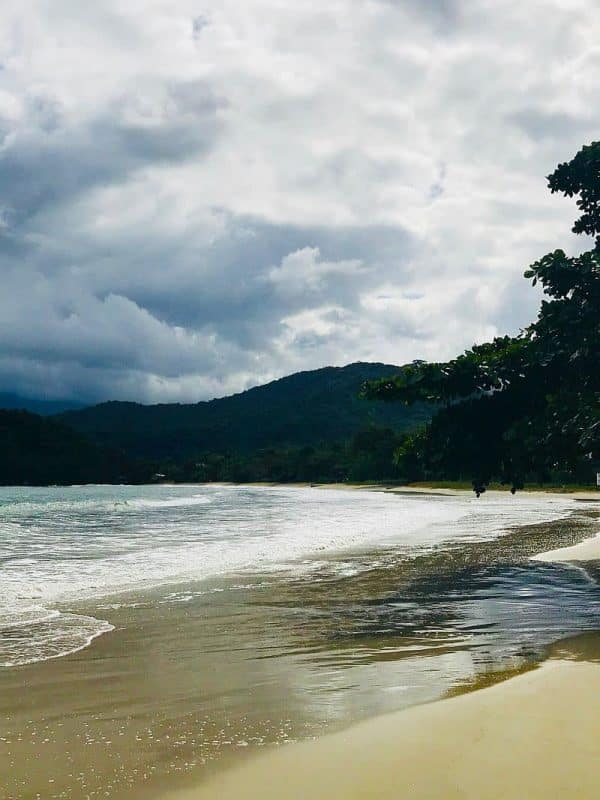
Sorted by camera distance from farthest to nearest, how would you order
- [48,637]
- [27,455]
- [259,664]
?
[27,455] < [48,637] < [259,664]

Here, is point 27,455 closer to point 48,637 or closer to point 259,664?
point 48,637

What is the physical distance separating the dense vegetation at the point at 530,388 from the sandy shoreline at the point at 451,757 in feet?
29.0

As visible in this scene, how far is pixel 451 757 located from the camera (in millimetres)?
5023

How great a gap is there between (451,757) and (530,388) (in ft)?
38.2

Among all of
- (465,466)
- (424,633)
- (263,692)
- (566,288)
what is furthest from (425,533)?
(263,692)

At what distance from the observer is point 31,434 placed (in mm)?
197375

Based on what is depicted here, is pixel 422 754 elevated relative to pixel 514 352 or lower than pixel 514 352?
lower

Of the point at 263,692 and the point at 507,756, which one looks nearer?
the point at 507,756

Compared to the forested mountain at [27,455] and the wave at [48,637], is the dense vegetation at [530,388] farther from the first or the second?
the forested mountain at [27,455]

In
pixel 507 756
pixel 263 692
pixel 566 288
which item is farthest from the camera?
pixel 566 288

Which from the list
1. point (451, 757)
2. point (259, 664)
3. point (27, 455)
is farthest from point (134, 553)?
point (27, 455)

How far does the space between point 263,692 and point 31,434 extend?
20346 centimetres

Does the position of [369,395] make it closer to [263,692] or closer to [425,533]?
[263,692]

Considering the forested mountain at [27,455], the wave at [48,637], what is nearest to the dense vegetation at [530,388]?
the wave at [48,637]
